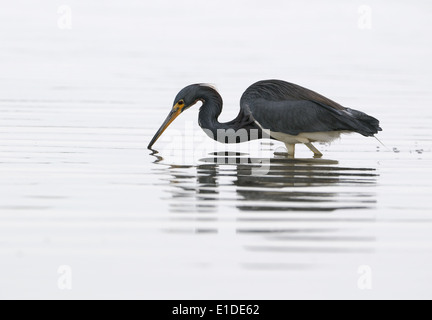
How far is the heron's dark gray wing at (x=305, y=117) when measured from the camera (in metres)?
12.6

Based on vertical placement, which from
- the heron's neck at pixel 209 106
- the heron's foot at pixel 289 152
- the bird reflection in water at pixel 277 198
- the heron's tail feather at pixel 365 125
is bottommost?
the bird reflection in water at pixel 277 198

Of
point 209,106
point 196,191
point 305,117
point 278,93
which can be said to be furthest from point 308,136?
point 196,191

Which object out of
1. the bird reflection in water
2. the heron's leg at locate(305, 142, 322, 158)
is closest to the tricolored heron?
the heron's leg at locate(305, 142, 322, 158)

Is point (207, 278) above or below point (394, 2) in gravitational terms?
below

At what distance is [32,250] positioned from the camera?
797 centimetres

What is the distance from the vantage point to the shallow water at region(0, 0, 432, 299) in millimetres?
7445

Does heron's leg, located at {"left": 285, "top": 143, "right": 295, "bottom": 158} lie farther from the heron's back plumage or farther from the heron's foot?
the heron's back plumage

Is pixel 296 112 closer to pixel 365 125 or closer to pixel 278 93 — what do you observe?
pixel 278 93

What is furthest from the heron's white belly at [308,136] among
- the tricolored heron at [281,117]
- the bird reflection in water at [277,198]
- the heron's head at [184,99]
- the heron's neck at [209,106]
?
the heron's head at [184,99]

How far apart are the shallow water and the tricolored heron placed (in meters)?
0.28

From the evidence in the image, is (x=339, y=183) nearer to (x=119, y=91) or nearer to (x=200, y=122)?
(x=200, y=122)

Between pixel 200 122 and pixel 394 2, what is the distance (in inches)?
1096

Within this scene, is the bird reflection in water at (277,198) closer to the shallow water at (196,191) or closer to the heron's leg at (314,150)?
the shallow water at (196,191)

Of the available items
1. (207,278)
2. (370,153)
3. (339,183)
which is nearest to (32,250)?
(207,278)
